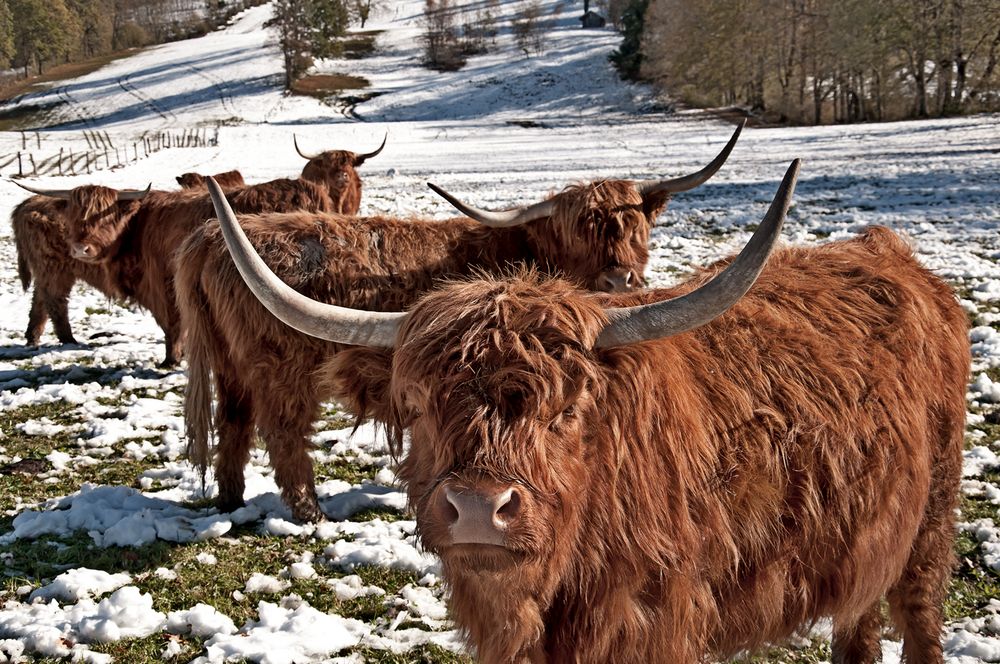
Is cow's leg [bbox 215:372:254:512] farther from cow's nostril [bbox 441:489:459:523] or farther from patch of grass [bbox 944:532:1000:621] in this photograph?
patch of grass [bbox 944:532:1000:621]

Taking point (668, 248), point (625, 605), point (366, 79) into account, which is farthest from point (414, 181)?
point (366, 79)

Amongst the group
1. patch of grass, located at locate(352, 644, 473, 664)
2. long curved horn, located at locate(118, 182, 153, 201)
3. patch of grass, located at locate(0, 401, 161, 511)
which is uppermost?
long curved horn, located at locate(118, 182, 153, 201)

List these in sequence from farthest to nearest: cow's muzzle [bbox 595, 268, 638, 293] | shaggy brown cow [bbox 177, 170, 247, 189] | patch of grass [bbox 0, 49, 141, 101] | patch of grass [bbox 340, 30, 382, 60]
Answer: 1. patch of grass [bbox 340, 30, 382, 60]
2. patch of grass [bbox 0, 49, 141, 101]
3. shaggy brown cow [bbox 177, 170, 247, 189]
4. cow's muzzle [bbox 595, 268, 638, 293]

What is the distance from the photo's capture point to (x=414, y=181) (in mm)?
20297

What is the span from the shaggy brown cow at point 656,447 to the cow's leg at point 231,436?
2.31 metres

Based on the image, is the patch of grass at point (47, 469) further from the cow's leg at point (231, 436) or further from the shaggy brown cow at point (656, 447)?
the shaggy brown cow at point (656, 447)

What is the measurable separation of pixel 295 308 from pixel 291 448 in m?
2.54

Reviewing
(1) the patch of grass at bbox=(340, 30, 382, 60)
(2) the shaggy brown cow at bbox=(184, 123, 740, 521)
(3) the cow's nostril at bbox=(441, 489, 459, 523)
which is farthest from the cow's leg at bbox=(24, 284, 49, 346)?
(1) the patch of grass at bbox=(340, 30, 382, 60)

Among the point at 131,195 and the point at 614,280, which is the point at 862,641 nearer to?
the point at 614,280

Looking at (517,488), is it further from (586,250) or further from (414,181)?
(414,181)

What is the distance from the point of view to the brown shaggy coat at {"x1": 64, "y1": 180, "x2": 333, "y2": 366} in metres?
7.91

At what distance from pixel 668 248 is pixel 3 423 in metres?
8.70

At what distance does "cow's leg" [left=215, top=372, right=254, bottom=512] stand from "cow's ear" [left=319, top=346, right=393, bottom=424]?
2.15 meters

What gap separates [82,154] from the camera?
2962 centimetres
